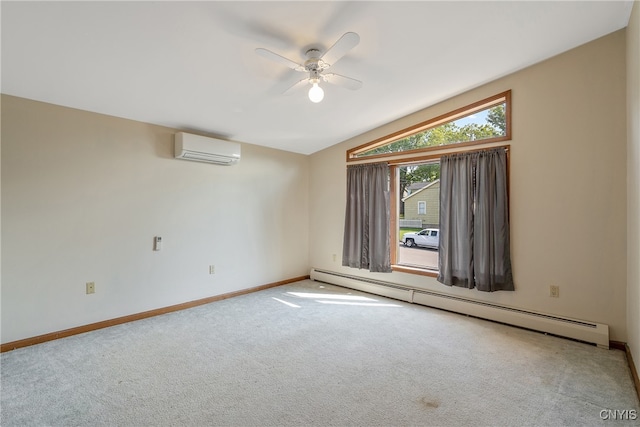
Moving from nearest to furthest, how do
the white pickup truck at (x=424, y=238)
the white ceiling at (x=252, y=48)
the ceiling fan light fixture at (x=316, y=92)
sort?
the white ceiling at (x=252, y=48) < the ceiling fan light fixture at (x=316, y=92) < the white pickup truck at (x=424, y=238)

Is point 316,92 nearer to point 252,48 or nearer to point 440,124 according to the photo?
point 252,48

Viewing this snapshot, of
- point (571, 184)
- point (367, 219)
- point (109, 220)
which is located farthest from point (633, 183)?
point (109, 220)

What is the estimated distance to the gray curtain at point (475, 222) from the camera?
3.22 meters

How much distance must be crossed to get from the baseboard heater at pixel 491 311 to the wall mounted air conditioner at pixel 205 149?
2.49 metres

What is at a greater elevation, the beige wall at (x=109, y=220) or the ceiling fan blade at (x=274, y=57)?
the ceiling fan blade at (x=274, y=57)

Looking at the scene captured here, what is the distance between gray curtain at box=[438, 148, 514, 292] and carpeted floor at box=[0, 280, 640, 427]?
0.53 m

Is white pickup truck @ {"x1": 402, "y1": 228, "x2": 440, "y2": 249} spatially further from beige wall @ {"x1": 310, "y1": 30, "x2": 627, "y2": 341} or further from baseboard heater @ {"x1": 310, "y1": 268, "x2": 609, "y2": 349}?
beige wall @ {"x1": 310, "y1": 30, "x2": 627, "y2": 341}

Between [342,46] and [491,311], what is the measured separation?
309 centimetres

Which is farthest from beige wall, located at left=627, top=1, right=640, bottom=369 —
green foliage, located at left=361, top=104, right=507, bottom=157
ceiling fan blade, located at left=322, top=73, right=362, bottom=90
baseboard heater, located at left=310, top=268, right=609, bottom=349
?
ceiling fan blade, located at left=322, top=73, right=362, bottom=90

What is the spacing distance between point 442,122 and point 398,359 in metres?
2.87

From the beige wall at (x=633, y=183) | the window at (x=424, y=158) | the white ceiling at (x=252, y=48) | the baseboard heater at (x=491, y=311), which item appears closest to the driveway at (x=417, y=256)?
the window at (x=424, y=158)

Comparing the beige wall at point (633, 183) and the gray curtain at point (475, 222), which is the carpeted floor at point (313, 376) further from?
the gray curtain at point (475, 222)

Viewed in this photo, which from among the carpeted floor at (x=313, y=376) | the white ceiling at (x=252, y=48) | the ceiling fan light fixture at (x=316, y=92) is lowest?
the carpeted floor at (x=313, y=376)

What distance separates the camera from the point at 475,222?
3.41 meters
